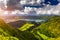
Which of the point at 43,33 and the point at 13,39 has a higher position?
the point at 13,39

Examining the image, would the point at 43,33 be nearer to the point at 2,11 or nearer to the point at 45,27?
the point at 45,27

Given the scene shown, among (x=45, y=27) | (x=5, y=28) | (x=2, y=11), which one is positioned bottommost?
(x=45, y=27)

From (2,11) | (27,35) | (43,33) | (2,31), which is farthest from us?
(43,33)

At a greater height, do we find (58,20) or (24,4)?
Result: (24,4)

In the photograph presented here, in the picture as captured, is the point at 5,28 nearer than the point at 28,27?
Yes

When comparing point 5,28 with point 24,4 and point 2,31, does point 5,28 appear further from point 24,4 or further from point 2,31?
point 24,4

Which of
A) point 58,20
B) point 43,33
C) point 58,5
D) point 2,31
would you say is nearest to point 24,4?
point 58,5

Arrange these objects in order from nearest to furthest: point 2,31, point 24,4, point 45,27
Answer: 1. point 24,4
2. point 2,31
3. point 45,27

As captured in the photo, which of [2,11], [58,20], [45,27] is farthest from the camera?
[58,20]

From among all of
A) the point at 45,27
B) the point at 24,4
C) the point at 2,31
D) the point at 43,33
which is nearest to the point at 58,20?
the point at 45,27
